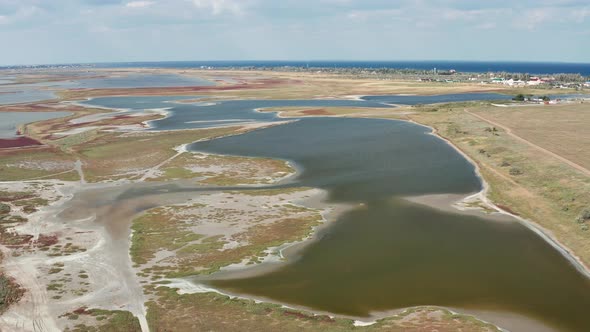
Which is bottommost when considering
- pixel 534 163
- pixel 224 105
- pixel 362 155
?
pixel 362 155

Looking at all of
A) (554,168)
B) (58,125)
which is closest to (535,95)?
(554,168)

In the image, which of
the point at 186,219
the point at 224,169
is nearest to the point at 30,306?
the point at 186,219

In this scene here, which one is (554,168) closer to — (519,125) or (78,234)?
(519,125)

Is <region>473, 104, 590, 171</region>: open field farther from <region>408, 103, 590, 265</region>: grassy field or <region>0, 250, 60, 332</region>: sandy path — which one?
<region>0, 250, 60, 332</region>: sandy path

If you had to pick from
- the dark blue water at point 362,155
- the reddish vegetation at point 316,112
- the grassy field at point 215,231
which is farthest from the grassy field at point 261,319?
the reddish vegetation at point 316,112

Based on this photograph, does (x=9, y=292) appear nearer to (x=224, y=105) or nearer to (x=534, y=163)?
(x=534, y=163)

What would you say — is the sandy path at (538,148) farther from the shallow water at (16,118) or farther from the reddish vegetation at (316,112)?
the shallow water at (16,118)
